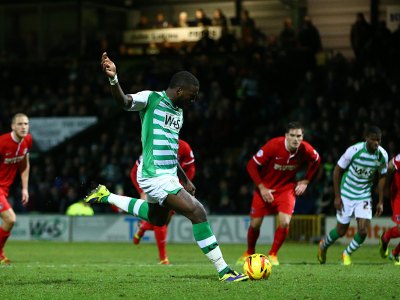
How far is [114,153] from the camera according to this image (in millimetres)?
28172

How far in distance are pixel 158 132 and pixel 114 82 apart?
41.3 inches

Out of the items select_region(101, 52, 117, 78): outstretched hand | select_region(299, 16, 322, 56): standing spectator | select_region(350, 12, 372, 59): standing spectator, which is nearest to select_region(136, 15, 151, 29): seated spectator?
select_region(299, 16, 322, 56): standing spectator

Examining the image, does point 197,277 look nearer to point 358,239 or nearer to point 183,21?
point 358,239

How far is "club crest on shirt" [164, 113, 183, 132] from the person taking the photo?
1062cm

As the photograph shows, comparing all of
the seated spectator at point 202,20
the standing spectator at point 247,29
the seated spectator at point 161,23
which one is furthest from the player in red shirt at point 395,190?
the seated spectator at point 161,23

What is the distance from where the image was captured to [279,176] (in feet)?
49.2

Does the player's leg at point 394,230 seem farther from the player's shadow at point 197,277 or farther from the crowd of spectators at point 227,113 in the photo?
the crowd of spectators at point 227,113

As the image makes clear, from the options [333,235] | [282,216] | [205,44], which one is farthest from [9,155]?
[205,44]

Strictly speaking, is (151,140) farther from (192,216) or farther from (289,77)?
(289,77)

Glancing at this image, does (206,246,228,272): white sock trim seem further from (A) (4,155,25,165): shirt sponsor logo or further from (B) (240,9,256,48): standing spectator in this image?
(B) (240,9,256,48): standing spectator

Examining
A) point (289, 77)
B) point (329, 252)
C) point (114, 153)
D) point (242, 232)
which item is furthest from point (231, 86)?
point (329, 252)

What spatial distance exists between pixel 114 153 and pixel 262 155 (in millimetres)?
13791

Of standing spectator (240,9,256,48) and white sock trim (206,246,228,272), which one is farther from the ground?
standing spectator (240,9,256,48)

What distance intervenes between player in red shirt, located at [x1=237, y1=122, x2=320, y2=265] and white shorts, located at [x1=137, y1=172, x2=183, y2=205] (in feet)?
13.9
